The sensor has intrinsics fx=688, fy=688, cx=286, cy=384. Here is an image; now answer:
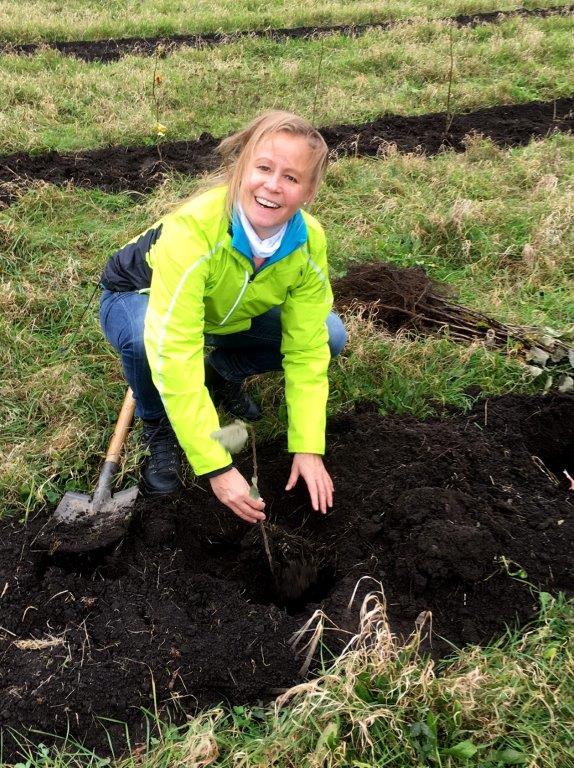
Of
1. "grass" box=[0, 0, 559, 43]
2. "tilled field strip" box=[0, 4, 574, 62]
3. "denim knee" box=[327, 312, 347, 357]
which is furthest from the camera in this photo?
"grass" box=[0, 0, 559, 43]

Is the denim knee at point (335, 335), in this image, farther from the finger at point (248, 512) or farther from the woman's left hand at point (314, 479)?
the finger at point (248, 512)

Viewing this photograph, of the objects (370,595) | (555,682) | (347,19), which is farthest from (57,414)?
(347,19)

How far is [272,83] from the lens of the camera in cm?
777

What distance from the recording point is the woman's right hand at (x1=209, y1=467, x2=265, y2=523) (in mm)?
2137

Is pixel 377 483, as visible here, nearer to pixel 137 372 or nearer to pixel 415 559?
pixel 415 559

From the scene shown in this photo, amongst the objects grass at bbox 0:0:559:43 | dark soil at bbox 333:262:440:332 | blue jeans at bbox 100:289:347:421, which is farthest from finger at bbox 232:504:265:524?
grass at bbox 0:0:559:43

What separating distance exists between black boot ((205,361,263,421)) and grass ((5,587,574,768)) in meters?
1.34

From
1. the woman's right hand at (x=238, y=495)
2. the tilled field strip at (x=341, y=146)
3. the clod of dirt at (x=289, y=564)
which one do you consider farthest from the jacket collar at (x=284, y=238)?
the tilled field strip at (x=341, y=146)

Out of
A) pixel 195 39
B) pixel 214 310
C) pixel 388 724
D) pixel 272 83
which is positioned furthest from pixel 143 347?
pixel 195 39

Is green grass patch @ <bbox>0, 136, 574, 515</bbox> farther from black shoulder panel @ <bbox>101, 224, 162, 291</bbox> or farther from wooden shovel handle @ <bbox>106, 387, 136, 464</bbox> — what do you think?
black shoulder panel @ <bbox>101, 224, 162, 291</bbox>

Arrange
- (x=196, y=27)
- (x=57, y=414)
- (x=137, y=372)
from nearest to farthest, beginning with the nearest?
1. (x=137, y=372)
2. (x=57, y=414)
3. (x=196, y=27)

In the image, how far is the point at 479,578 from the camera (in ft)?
7.60

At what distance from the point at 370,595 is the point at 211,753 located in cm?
64

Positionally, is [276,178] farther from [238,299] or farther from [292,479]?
[292,479]
